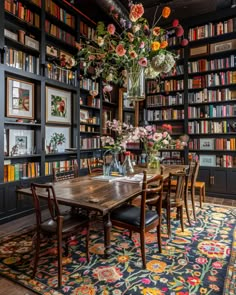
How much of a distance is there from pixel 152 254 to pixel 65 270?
81 centimetres

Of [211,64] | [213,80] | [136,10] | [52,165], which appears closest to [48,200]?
[136,10]

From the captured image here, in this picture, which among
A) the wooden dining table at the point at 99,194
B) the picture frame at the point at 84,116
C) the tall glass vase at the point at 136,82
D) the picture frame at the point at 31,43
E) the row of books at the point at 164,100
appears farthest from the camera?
the row of books at the point at 164,100

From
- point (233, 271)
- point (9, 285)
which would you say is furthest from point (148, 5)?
point (9, 285)

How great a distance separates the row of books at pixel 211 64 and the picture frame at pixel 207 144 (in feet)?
4.63

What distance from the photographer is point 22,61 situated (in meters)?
3.27

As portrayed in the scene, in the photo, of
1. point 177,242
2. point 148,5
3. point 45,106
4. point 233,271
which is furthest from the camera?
point 148,5

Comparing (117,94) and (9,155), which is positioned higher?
(117,94)

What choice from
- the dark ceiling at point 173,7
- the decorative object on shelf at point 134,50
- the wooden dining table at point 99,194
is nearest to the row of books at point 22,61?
the decorative object on shelf at point 134,50

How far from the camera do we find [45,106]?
11.9 feet

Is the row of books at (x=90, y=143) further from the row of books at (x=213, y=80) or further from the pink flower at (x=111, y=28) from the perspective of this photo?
the pink flower at (x=111, y=28)

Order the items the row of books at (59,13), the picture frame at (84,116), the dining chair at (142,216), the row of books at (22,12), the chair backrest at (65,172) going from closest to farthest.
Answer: the dining chair at (142,216) < the chair backrest at (65,172) < the row of books at (22,12) < the row of books at (59,13) < the picture frame at (84,116)

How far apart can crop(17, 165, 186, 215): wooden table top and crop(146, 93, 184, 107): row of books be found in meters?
3.09

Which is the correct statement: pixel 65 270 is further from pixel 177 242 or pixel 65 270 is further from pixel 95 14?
pixel 95 14

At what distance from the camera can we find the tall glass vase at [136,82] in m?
2.61
